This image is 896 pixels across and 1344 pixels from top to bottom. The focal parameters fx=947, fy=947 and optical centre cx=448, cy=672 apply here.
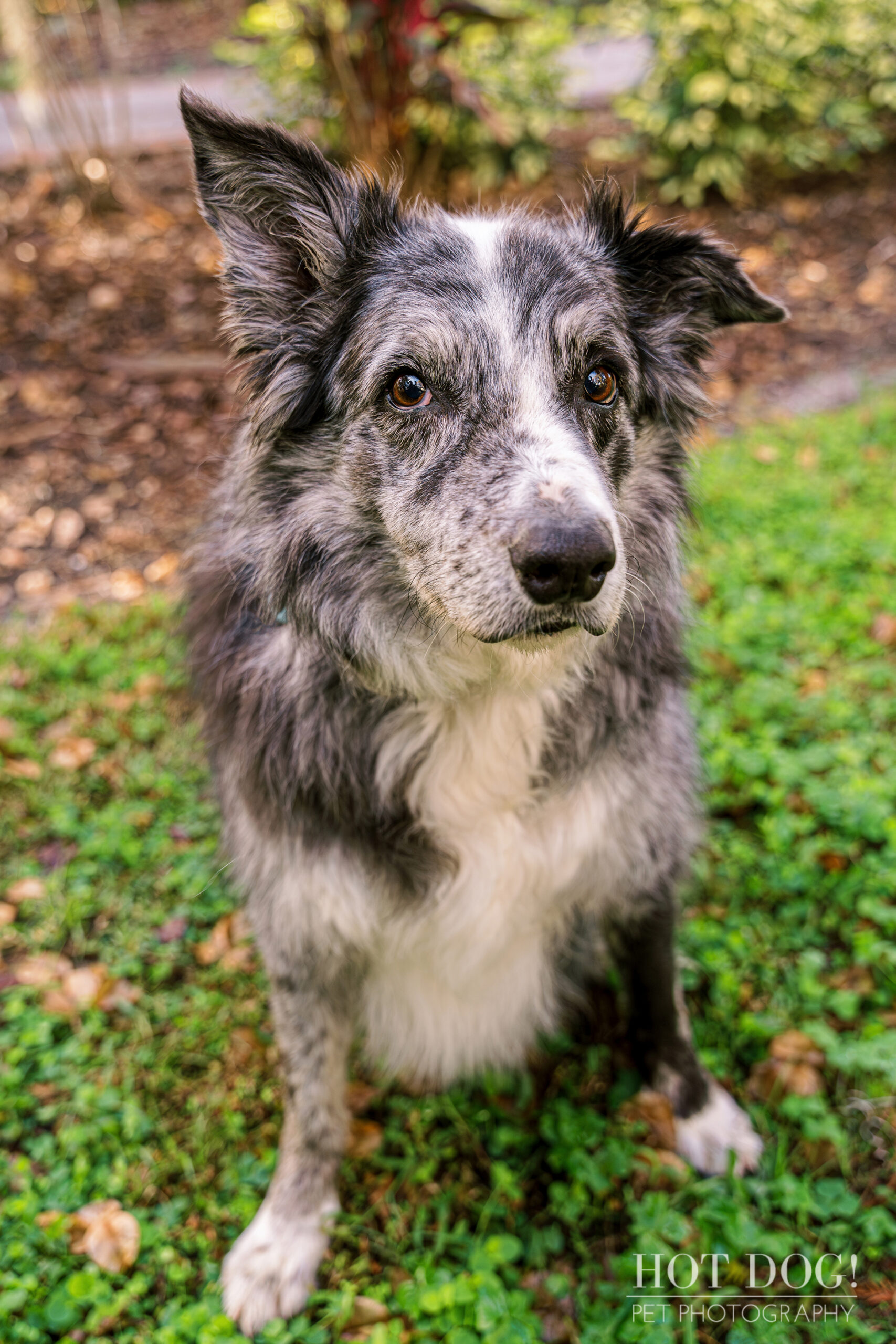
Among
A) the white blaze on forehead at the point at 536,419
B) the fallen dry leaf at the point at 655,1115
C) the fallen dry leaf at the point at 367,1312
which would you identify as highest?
the white blaze on forehead at the point at 536,419

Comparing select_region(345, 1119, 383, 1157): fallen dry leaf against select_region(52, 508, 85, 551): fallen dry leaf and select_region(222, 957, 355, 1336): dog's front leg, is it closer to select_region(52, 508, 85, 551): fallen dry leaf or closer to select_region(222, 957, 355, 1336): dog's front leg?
select_region(222, 957, 355, 1336): dog's front leg

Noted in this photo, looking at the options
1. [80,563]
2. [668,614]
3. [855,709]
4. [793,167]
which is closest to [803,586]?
[855,709]

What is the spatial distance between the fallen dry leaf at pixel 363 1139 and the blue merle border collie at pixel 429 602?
0.15m

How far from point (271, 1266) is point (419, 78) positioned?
7.05 meters

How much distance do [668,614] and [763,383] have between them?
487 centimetres

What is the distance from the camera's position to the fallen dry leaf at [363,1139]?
Answer: 8.62ft

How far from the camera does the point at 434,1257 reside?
235 cm

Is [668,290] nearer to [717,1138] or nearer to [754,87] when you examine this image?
[717,1138]

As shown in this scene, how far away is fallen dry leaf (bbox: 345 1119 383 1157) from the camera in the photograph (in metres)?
2.63

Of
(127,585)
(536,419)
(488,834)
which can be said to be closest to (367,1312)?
(488,834)

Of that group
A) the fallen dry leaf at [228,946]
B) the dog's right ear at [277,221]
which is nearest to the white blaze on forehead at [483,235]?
the dog's right ear at [277,221]

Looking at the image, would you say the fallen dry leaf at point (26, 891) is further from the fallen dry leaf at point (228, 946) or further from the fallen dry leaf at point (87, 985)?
the fallen dry leaf at point (228, 946)

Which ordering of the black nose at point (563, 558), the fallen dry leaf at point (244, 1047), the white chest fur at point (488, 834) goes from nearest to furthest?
the black nose at point (563, 558) → the white chest fur at point (488, 834) → the fallen dry leaf at point (244, 1047)

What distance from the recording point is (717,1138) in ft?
8.32
